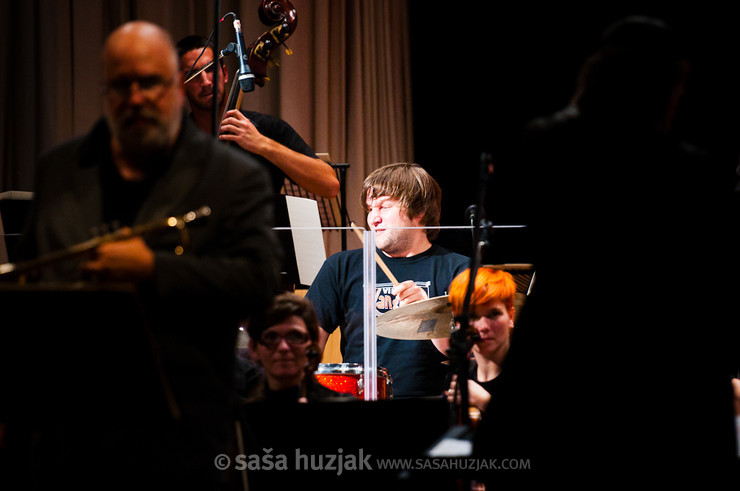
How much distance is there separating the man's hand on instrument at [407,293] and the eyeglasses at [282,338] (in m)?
0.81

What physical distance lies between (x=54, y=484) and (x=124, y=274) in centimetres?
38

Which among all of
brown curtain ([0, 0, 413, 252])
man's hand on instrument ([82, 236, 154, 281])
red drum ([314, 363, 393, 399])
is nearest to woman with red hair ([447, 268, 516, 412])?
red drum ([314, 363, 393, 399])

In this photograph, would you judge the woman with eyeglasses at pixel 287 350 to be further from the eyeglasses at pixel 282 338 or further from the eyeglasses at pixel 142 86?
the eyeglasses at pixel 142 86

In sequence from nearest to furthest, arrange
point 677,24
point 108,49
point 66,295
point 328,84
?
point 66,295 < point 108,49 < point 677,24 < point 328,84

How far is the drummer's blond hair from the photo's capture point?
3.85 m

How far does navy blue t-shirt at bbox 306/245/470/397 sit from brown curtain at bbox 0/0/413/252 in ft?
6.73

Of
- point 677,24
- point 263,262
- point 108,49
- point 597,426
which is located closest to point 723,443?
point 597,426

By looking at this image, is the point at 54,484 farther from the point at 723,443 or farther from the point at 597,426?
the point at 723,443

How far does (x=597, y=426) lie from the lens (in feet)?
5.15

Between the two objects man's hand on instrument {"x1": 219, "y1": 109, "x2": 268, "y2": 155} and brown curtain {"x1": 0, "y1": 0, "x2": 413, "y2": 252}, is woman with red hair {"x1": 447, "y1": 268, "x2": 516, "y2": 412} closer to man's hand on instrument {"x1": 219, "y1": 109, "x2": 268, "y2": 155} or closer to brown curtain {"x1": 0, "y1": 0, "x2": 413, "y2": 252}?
man's hand on instrument {"x1": 219, "y1": 109, "x2": 268, "y2": 155}

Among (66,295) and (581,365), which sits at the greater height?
(66,295)

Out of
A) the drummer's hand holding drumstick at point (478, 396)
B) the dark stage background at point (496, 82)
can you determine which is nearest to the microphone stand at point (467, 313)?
the drummer's hand holding drumstick at point (478, 396)

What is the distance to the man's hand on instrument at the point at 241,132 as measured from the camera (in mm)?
3076

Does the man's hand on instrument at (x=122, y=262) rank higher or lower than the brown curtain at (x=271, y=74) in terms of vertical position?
lower
